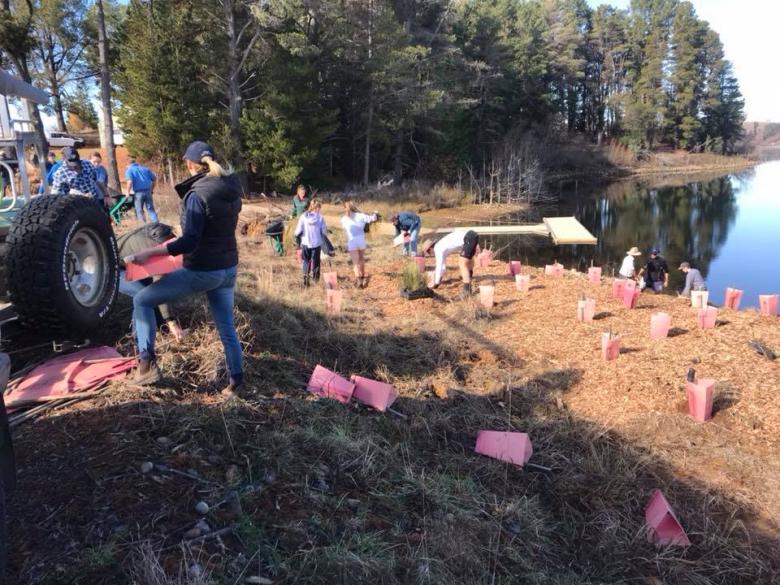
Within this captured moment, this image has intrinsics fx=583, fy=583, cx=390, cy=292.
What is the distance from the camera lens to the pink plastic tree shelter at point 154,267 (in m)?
3.58

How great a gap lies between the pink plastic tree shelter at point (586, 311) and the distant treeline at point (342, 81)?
18.3 meters

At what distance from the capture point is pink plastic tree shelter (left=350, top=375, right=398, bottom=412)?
4.61 m

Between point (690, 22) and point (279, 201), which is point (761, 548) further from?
point (690, 22)

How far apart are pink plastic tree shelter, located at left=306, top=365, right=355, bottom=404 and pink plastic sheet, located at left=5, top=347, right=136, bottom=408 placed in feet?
4.36

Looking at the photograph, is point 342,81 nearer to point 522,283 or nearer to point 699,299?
point 522,283

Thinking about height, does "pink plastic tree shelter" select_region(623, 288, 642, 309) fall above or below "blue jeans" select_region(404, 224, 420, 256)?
below

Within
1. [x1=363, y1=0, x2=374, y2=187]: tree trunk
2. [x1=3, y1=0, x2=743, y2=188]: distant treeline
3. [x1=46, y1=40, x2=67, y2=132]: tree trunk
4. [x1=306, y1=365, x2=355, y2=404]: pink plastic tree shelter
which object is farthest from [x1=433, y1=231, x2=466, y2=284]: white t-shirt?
[x1=46, y1=40, x2=67, y2=132]: tree trunk

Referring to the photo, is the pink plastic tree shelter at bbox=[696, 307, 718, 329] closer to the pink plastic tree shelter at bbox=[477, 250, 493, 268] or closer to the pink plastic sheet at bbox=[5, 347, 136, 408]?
the pink plastic tree shelter at bbox=[477, 250, 493, 268]

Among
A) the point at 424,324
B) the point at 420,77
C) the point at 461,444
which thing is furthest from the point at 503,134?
the point at 461,444

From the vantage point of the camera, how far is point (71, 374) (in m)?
3.76

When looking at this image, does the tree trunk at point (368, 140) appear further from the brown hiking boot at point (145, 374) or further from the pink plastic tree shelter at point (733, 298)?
Result: the brown hiking boot at point (145, 374)

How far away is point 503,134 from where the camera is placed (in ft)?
138

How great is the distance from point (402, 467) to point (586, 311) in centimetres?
512

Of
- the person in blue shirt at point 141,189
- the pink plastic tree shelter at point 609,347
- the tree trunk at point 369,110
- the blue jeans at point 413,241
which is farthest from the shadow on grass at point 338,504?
the tree trunk at point 369,110
